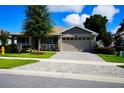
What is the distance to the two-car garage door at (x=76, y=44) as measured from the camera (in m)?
33.9

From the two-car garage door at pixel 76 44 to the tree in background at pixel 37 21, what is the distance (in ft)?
20.8

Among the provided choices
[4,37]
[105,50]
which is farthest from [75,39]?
[4,37]

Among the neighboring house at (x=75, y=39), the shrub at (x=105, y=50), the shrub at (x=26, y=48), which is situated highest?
the neighboring house at (x=75, y=39)

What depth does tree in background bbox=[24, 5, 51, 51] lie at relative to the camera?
27897 mm

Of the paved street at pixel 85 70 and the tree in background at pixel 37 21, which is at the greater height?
the tree in background at pixel 37 21

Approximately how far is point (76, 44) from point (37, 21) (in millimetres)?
8476

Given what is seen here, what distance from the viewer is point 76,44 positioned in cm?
3419

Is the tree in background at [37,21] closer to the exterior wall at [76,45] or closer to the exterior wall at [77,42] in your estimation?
the exterior wall at [77,42]

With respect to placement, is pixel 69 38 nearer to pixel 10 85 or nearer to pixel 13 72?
pixel 13 72

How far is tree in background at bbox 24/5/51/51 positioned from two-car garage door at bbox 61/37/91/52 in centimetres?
633

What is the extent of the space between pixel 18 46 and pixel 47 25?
8.04 m

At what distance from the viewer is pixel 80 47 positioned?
34062 millimetres

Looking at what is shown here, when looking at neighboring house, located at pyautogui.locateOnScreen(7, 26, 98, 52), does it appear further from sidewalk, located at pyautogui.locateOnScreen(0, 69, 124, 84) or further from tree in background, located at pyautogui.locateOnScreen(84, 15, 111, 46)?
sidewalk, located at pyautogui.locateOnScreen(0, 69, 124, 84)

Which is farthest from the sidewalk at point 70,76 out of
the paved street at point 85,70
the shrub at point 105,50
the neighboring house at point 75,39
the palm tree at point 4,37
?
the palm tree at point 4,37
